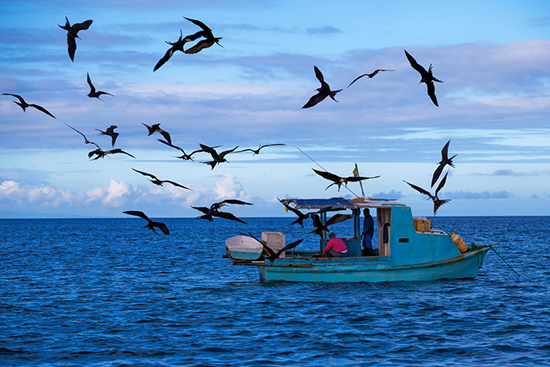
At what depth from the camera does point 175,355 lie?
1188cm

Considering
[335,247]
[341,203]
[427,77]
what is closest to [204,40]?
[427,77]

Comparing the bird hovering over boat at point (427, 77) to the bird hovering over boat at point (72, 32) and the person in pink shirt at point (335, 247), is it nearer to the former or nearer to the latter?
the bird hovering over boat at point (72, 32)

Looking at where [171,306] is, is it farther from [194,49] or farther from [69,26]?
[194,49]

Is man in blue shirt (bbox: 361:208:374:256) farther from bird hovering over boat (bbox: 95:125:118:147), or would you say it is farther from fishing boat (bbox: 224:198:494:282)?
bird hovering over boat (bbox: 95:125:118:147)

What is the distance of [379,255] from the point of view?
65.1 ft

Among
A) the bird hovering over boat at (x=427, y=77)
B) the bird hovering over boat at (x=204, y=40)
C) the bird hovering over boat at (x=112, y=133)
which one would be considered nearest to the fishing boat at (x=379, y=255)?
the bird hovering over boat at (x=112, y=133)

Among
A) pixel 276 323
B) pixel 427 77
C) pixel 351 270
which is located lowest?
pixel 276 323

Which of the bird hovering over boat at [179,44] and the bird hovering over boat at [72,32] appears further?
the bird hovering over boat at [72,32]

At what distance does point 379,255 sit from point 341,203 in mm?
2447

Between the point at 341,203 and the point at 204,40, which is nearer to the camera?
the point at 204,40

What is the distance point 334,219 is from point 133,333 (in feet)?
18.3

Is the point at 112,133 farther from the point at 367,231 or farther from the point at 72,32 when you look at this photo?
the point at 367,231

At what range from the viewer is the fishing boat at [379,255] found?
62.2ft

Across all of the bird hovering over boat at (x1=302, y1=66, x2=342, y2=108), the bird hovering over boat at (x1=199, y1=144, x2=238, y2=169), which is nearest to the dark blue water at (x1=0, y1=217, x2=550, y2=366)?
the bird hovering over boat at (x1=199, y1=144, x2=238, y2=169)
